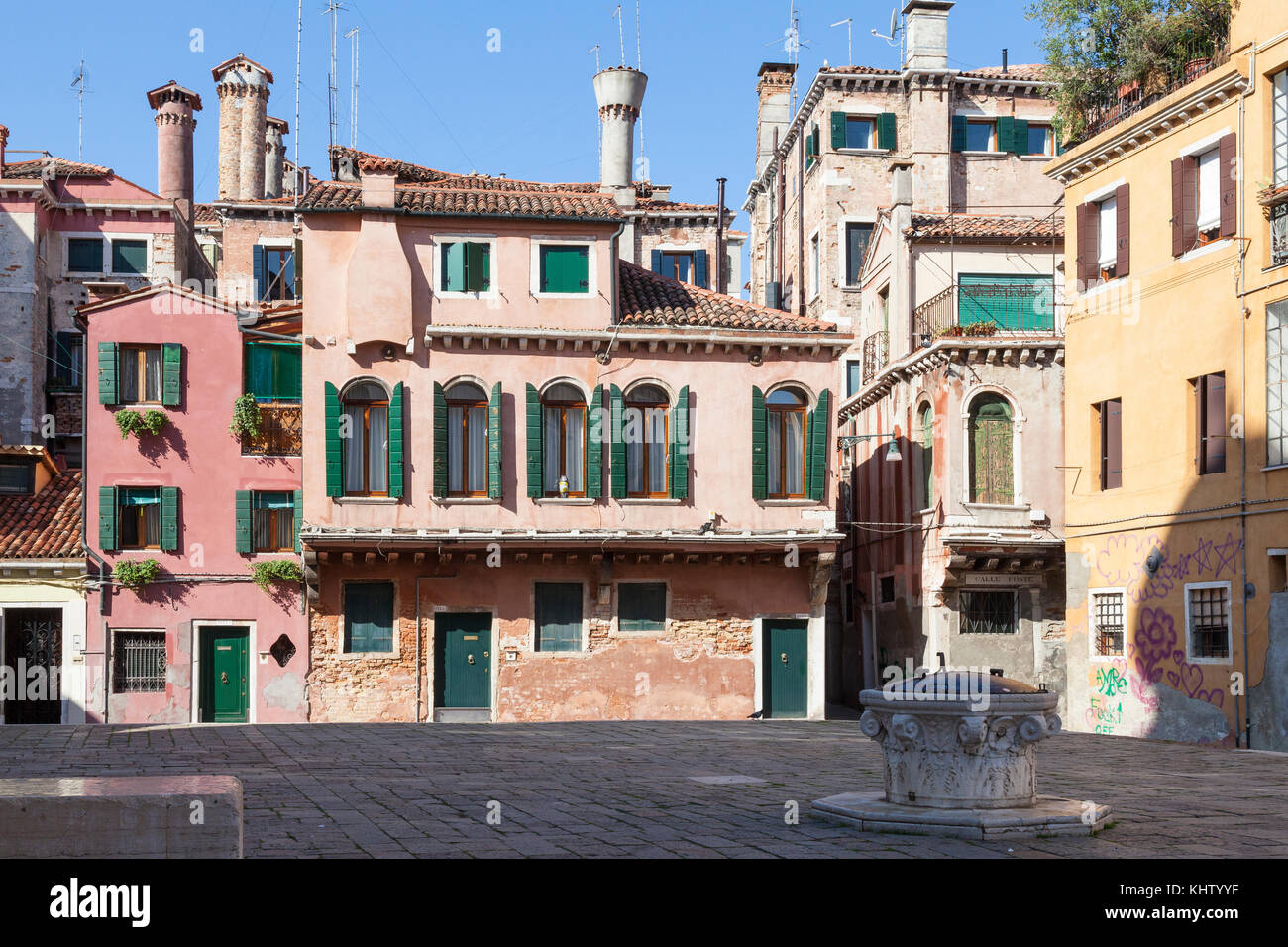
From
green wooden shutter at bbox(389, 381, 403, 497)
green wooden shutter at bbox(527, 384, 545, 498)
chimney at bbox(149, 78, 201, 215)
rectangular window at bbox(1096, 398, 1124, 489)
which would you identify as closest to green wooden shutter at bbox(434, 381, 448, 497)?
green wooden shutter at bbox(389, 381, 403, 497)

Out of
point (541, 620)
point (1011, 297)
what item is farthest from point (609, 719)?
point (1011, 297)

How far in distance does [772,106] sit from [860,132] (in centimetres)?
740

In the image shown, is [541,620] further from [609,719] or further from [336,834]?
[336,834]

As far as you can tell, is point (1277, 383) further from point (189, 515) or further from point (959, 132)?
point (959, 132)

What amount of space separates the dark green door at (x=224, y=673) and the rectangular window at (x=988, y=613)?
1483cm

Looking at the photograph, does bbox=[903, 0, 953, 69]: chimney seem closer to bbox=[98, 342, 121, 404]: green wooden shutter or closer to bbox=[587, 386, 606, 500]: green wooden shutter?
bbox=[587, 386, 606, 500]: green wooden shutter

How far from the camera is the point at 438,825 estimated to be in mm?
11820

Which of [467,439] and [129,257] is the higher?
[129,257]

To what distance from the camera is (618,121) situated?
38.7m

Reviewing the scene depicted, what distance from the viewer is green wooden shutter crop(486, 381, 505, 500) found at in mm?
29672

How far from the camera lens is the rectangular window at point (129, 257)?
4091 cm

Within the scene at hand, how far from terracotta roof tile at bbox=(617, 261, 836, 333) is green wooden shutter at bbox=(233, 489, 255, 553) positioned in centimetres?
857

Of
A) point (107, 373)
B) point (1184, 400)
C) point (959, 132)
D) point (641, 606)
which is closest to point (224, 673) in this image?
point (107, 373)
